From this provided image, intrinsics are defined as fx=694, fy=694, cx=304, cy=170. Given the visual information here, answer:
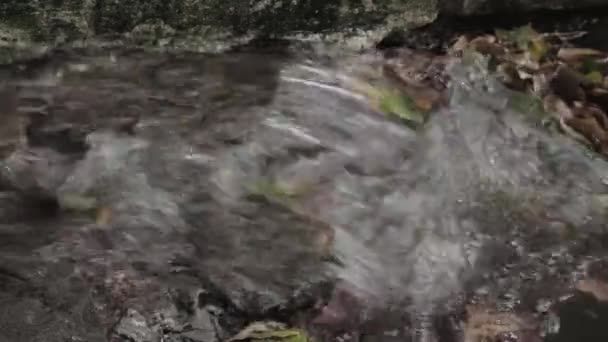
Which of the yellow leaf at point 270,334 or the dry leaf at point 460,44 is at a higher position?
the dry leaf at point 460,44

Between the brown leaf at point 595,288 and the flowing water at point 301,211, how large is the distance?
0.02 metres

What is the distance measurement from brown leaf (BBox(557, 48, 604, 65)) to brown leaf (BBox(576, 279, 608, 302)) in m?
0.59

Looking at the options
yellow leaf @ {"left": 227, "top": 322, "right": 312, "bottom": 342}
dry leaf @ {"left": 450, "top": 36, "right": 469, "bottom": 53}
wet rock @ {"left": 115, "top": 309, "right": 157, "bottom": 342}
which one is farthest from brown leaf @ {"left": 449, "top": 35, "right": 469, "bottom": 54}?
wet rock @ {"left": 115, "top": 309, "right": 157, "bottom": 342}

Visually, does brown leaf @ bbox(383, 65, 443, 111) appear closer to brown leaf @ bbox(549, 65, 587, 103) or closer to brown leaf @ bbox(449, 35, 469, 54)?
brown leaf @ bbox(449, 35, 469, 54)

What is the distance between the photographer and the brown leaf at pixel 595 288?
5.78ft

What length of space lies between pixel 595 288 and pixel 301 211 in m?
0.78

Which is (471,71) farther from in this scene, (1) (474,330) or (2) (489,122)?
(1) (474,330)

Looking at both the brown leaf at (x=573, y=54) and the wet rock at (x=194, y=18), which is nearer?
the wet rock at (x=194, y=18)

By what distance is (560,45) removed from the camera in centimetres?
191

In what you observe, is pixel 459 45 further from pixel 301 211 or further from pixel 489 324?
pixel 489 324

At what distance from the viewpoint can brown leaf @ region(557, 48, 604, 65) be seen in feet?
6.17

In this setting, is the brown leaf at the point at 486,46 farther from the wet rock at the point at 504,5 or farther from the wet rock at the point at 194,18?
the wet rock at the point at 194,18

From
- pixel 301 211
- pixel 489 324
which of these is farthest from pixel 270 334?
pixel 489 324

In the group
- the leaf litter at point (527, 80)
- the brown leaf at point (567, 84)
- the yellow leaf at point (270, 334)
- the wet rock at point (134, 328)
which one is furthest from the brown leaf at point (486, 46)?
the wet rock at point (134, 328)
